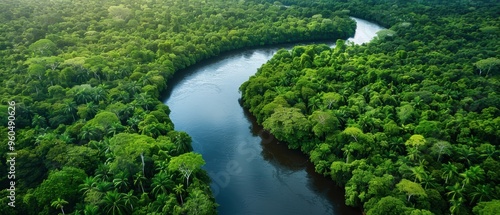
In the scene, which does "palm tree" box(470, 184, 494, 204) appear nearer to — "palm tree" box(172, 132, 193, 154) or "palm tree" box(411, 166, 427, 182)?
"palm tree" box(411, 166, 427, 182)

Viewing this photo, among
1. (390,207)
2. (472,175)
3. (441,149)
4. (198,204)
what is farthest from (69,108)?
(472,175)

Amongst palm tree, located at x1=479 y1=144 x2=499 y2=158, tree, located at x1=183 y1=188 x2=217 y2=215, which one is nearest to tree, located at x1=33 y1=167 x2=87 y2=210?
tree, located at x1=183 y1=188 x2=217 y2=215

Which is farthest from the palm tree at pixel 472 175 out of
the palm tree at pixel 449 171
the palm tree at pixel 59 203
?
the palm tree at pixel 59 203

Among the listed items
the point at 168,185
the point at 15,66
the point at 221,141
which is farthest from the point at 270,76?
the point at 15,66

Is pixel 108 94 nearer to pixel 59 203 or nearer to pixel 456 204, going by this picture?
pixel 59 203

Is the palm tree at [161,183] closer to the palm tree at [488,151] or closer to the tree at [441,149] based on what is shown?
the tree at [441,149]

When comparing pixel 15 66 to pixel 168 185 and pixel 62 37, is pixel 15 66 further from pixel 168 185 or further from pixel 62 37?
pixel 168 185
